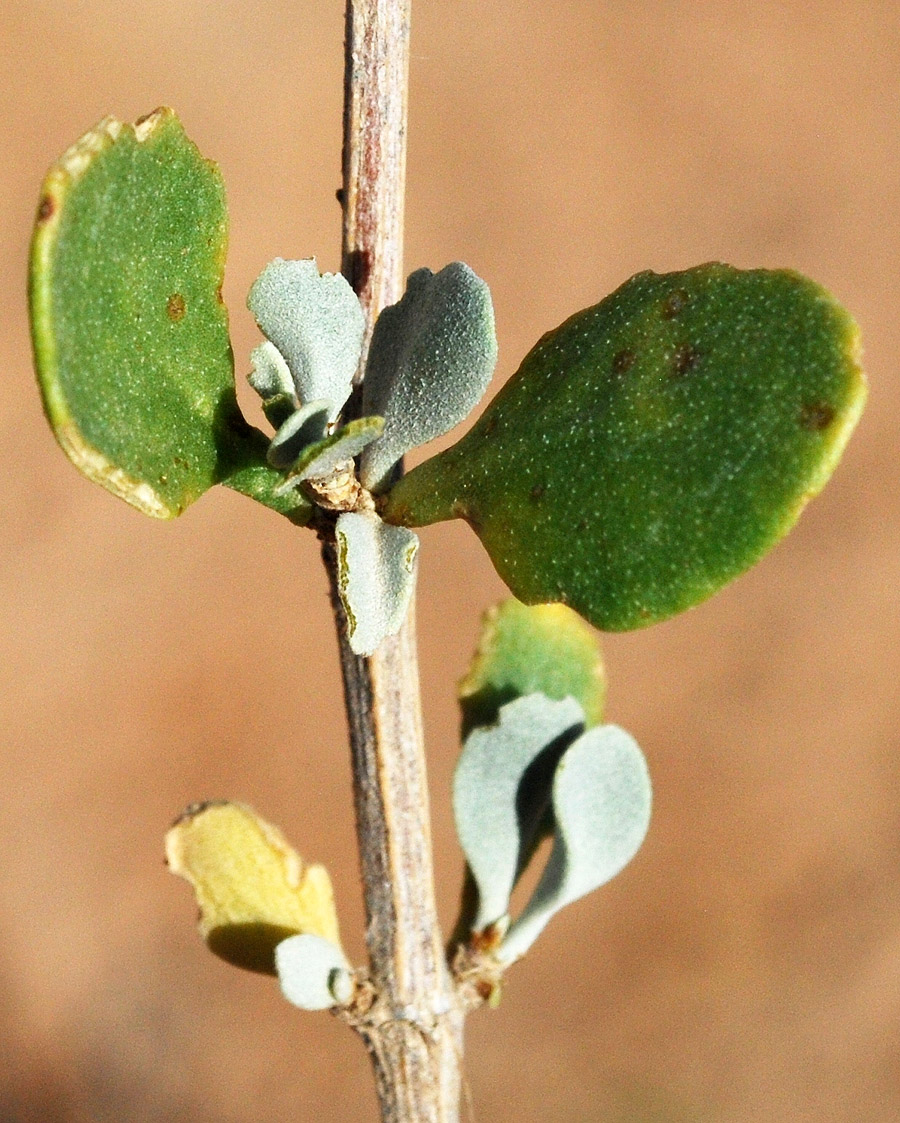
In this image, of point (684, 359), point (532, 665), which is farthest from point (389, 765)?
point (684, 359)

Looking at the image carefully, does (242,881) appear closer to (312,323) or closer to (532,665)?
(532,665)

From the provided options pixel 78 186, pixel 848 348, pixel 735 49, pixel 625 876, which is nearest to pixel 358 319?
pixel 78 186

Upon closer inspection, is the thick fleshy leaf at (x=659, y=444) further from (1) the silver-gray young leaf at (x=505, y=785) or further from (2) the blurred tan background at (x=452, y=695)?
(2) the blurred tan background at (x=452, y=695)

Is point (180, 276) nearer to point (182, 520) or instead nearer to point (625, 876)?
point (625, 876)

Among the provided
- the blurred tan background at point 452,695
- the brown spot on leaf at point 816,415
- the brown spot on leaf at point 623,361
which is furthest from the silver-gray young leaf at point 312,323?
the blurred tan background at point 452,695

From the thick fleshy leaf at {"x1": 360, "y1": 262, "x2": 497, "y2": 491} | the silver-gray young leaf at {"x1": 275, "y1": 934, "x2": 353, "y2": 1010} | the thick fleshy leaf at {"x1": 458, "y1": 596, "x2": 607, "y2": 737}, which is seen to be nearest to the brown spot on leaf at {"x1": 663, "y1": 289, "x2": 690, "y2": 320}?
the thick fleshy leaf at {"x1": 360, "y1": 262, "x2": 497, "y2": 491}

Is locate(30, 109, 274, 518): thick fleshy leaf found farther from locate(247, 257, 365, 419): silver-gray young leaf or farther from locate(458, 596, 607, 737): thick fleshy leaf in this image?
locate(458, 596, 607, 737): thick fleshy leaf
